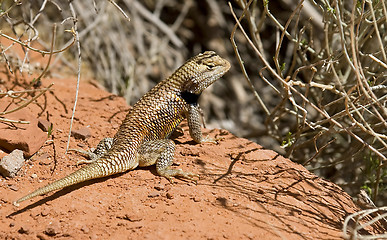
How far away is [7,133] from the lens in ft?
14.4

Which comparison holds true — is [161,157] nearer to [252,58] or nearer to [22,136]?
[22,136]

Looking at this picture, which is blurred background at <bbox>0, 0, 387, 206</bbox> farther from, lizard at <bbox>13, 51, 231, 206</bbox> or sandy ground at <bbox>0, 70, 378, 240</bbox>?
lizard at <bbox>13, 51, 231, 206</bbox>

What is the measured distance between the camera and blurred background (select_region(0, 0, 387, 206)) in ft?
15.8

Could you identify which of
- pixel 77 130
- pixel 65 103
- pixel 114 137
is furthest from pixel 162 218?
pixel 65 103

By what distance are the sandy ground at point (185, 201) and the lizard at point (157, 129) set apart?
0.14m

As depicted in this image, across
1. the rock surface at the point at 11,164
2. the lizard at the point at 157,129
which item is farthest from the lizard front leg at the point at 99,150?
the rock surface at the point at 11,164

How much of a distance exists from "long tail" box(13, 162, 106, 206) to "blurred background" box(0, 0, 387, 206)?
119cm

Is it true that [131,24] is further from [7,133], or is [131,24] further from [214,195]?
[214,195]

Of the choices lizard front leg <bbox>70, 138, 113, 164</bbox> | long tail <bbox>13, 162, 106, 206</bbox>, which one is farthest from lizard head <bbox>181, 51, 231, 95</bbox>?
long tail <bbox>13, 162, 106, 206</bbox>

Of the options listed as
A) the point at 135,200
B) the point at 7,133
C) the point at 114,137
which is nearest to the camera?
the point at 135,200

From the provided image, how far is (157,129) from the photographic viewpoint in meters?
5.05

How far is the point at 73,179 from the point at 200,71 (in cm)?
222

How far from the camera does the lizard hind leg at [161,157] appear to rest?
4.38 metres

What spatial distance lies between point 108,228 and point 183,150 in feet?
5.13
